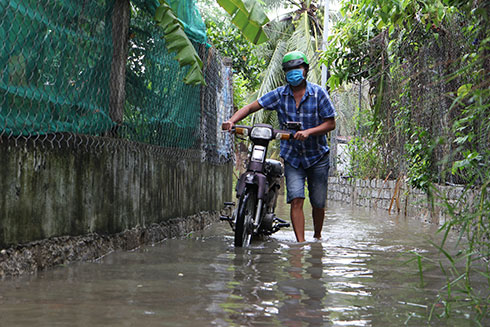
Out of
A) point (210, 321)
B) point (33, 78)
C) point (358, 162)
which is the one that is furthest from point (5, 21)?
point (358, 162)

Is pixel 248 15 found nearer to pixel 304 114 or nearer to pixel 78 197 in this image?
pixel 304 114

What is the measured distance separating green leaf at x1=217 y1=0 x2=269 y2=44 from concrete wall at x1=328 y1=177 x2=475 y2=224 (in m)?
2.96

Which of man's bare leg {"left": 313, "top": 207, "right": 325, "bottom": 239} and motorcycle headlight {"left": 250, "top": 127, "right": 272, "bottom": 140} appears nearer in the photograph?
A: motorcycle headlight {"left": 250, "top": 127, "right": 272, "bottom": 140}

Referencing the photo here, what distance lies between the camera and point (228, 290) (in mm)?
3885

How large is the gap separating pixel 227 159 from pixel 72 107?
663 cm

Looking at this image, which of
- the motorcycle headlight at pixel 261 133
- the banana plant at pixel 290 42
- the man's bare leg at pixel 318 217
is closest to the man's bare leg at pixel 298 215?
the man's bare leg at pixel 318 217

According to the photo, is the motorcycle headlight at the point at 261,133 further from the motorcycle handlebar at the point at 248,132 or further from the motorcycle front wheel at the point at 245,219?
the motorcycle front wheel at the point at 245,219

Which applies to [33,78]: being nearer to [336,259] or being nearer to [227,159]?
[336,259]

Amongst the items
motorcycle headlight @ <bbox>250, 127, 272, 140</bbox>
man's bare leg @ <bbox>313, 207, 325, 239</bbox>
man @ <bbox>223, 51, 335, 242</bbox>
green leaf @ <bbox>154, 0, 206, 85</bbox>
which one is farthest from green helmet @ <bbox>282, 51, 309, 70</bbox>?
man's bare leg @ <bbox>313, 207, 325, 239</bbox>

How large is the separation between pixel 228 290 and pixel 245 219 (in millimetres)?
2278

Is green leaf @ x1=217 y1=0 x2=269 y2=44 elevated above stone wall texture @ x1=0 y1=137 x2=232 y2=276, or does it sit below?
above

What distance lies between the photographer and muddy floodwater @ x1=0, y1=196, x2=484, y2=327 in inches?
123

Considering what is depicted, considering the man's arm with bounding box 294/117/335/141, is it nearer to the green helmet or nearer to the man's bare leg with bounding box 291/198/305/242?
the green helmet

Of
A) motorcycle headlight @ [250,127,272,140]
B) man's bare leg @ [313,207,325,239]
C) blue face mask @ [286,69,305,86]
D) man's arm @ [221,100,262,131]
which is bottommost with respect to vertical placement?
man's bare leg @ [313,207,325,239]
